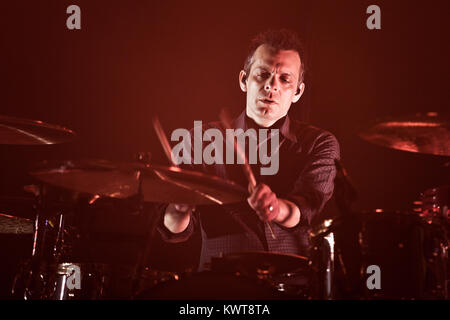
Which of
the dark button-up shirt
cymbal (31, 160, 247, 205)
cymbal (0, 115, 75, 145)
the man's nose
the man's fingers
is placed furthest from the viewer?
the man's nose

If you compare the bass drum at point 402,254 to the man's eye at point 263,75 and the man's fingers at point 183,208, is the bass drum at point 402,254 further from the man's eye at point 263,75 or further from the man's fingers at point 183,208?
the man's eye at point 263,75

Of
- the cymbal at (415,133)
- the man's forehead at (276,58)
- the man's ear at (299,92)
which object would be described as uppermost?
the man's forehead at (276,58)

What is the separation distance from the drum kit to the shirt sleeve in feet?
1.81

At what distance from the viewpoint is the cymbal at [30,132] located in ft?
6.75

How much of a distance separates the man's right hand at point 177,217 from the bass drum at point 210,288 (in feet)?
2.05

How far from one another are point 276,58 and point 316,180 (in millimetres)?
706

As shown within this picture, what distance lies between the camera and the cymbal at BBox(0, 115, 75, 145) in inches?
81.0

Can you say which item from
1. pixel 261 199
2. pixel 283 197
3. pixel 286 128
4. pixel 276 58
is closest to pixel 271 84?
pixel 276 58

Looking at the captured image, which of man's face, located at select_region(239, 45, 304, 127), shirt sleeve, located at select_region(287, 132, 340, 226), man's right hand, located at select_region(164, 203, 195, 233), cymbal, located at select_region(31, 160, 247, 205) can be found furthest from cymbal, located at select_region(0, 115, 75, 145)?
man's face, located at select_region(239, 45, 304, 127)

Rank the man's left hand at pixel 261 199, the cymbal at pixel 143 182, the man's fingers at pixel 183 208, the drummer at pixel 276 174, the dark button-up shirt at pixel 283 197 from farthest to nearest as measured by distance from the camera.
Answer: the dark button-up shirt at pixel 283 197
the drummer at pixel 276 174
the man's fingers at pixel 183 208
the man's left hand at pixel 261 199
the cymbal at pixel 143 182

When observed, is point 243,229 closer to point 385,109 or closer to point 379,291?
point 379,291

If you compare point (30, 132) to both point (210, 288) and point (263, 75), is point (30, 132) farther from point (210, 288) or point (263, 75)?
point (263, 75)

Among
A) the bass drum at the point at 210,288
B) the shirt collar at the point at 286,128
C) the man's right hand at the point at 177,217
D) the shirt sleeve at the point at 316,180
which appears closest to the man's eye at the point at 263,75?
the shirt collar at the point at 286,128

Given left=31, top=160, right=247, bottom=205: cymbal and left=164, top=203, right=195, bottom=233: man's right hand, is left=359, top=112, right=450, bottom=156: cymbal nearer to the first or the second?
left=31, top=160, right=247, bottom=205: cymbal
